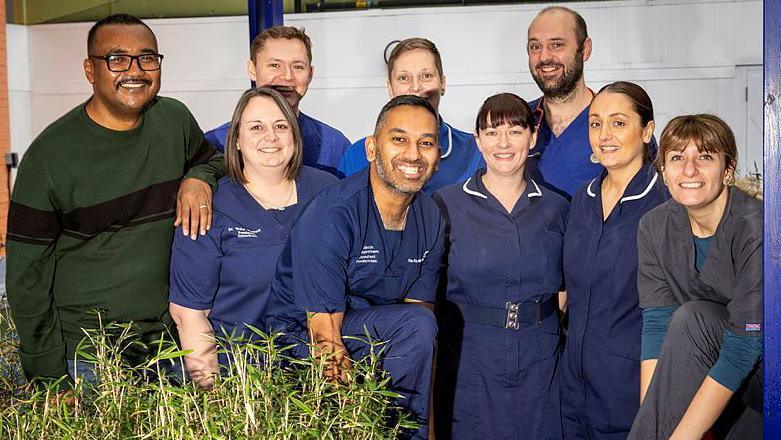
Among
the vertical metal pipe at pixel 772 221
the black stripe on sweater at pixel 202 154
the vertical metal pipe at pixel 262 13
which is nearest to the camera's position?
the vertical metal pipe at pixel 772 221

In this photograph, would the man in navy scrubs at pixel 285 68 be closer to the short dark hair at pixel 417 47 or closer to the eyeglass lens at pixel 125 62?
the short dark hair at pixel 417 47

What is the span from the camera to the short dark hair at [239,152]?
3748 mm

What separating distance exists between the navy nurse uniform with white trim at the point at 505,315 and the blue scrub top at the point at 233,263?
2.17 ft

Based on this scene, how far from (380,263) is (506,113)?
0.80 m

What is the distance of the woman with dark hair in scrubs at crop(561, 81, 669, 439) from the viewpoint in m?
3.61

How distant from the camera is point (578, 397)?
12.1 feet

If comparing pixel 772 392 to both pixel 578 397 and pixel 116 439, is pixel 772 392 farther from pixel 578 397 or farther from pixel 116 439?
pixel 116 439

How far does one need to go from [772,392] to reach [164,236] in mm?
2187

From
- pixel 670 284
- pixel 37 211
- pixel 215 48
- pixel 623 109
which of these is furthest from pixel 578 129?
pixel 215 48

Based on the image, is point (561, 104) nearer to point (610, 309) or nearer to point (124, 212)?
point (610, 309)

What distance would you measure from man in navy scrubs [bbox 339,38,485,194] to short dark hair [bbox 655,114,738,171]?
1.06m

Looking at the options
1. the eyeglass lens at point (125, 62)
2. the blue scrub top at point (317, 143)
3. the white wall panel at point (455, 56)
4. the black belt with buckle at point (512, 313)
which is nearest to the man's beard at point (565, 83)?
the blue scrub top at point (317, 143)

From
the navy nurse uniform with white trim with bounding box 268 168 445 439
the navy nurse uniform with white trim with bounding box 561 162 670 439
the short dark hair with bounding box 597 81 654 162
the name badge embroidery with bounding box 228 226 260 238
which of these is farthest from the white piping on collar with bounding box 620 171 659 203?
the name badge embroidery with bounding box 228 226 260 238

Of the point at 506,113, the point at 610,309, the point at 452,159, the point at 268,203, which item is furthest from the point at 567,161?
the point at 268,203
